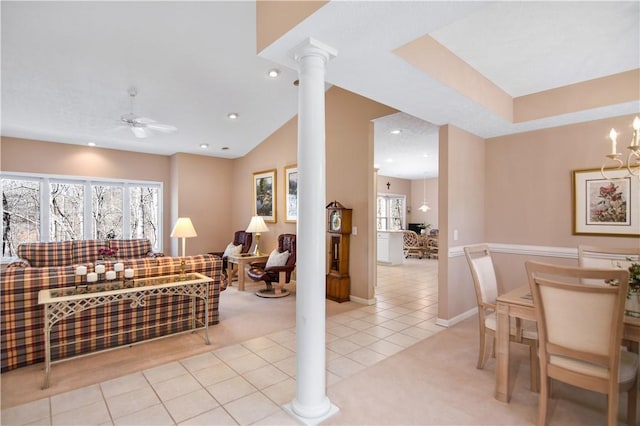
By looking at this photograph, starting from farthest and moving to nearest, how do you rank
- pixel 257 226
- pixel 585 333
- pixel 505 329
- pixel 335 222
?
pixel 257 226
pixel 335 222
pixel 505 329
pixel 585 333

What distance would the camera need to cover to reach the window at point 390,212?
1123 cm

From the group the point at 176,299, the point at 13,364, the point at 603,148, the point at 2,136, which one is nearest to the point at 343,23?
A: the point at 176,299

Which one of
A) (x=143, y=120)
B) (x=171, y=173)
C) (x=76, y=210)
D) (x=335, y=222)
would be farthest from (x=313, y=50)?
(x=76, y=210)

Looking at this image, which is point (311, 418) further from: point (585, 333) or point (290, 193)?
point (290, 193)

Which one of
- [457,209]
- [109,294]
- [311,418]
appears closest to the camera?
[311,418]

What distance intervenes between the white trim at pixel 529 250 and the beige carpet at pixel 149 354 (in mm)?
1636

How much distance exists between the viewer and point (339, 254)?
5.10m

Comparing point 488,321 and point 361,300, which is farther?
point 361,300

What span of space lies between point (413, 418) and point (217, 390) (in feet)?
4.72

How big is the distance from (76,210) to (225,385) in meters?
5.84

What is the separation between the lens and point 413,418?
218 cm

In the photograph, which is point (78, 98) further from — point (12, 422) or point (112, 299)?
point (12, 422)

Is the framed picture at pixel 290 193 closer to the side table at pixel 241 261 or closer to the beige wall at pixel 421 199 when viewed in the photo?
the side table at pixel 241 261

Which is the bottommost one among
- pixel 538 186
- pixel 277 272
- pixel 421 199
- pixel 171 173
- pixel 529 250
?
pixel 277 272
